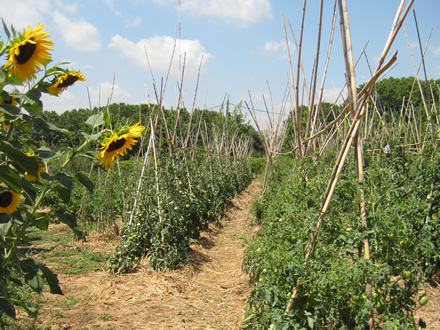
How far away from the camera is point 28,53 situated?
132 cm

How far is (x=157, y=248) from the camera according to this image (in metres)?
4.43

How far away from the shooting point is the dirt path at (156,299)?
125 inches

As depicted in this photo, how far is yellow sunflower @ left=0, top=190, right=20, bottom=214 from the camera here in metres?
1.39

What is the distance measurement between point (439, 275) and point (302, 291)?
96.5 inches

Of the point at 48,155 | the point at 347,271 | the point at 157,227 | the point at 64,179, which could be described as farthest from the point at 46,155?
the point at 157,227

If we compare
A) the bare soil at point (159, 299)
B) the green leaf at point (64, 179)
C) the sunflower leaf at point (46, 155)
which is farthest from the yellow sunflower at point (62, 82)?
the bare soil at point (159, 299)

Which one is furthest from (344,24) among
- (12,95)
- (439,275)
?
(439,275)

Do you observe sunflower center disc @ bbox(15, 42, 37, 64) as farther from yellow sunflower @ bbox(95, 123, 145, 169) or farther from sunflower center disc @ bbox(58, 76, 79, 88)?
yellow sunflower @ bbox(95, 123, 145, 169)

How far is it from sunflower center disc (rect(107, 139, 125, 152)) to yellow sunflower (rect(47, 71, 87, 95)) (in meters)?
0.32

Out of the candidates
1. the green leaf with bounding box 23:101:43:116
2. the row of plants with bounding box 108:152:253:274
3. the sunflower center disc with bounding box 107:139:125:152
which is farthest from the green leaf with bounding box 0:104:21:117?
the row of plants with bounding box 108:152:253:274

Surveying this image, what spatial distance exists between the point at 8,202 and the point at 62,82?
0.51 meters

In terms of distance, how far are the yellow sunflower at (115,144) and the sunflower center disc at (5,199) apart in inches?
14.0

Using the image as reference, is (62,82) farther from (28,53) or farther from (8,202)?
(8,202)

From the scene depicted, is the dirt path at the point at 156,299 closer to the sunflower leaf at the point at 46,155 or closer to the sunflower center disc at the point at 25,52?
the sunflower leaf at the point at 46,155
